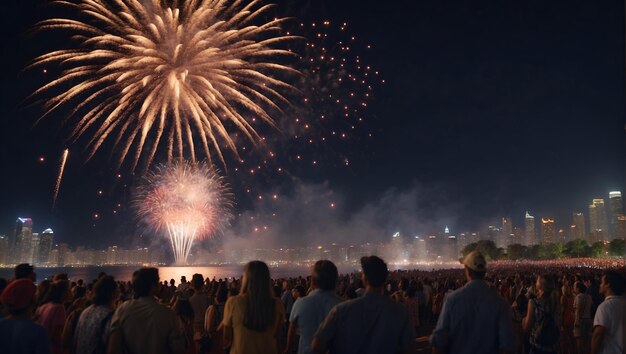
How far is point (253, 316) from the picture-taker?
4652 millimetres

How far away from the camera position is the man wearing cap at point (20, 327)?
404 cm

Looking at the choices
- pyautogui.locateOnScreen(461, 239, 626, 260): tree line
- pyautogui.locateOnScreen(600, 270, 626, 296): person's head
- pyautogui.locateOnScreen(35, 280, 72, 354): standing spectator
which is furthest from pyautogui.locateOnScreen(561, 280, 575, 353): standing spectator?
pyautogui.locateOnScreen(461, 239, 626, 260): tree line

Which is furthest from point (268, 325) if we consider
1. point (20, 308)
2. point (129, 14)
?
point (129, 14)

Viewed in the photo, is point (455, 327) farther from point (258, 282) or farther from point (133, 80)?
point (133, 80)

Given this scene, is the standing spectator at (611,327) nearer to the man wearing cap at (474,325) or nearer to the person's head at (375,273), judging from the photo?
the man wearing cap at (474,325)

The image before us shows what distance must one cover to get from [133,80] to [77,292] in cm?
1693

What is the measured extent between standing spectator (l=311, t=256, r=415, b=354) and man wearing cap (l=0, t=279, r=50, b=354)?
2.37 metres

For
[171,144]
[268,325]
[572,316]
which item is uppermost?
[171,144]

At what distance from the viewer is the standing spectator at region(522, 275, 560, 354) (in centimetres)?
640

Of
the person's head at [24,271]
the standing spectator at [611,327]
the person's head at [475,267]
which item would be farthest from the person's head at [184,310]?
the standing spectator at [611,327]

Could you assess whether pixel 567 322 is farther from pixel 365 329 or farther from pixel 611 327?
pixel 365 329

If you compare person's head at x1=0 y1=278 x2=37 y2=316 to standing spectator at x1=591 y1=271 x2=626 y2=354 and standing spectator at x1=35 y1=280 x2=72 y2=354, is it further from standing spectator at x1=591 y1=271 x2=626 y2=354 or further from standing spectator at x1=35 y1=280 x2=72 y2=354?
standing spectator at x1=591 y1=271 x2=626 y2=354

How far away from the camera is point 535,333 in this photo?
6.50 m

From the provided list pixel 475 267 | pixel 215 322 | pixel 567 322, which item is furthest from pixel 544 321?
pixel 567 322
